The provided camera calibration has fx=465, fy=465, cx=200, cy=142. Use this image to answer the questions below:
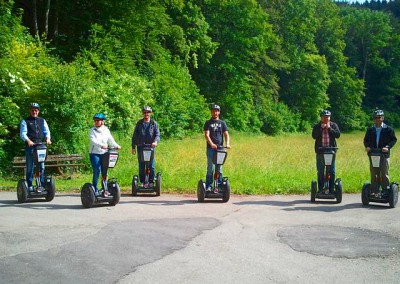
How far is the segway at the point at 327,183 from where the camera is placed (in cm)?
1057

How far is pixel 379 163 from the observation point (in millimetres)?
10250

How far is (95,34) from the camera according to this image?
1115 inches

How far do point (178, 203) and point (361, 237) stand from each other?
4449mm

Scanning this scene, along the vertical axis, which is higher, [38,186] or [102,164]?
[102,164]

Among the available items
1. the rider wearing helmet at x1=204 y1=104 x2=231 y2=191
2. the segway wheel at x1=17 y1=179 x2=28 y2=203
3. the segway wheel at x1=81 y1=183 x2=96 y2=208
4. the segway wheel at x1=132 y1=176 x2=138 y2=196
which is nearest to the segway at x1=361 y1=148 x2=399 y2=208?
the rider wearing helmet at x1=204 y1=104 x2=231 y2=191

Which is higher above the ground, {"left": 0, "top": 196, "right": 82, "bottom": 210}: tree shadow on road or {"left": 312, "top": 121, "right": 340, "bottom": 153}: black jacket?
{"left": 312, "top": 121, "right": 340, "bottom": 153}: black jacket

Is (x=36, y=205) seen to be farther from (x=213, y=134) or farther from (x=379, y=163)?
(x=379, y=163)

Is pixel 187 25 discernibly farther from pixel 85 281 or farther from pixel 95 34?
pixel 85 281

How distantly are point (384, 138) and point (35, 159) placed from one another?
25.6 ft

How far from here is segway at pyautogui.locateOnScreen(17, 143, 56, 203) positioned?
1030 cm

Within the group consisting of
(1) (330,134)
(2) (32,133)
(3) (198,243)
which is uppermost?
(2) (32,133)

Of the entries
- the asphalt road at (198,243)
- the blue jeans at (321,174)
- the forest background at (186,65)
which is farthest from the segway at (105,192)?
the forest background at (186,65)

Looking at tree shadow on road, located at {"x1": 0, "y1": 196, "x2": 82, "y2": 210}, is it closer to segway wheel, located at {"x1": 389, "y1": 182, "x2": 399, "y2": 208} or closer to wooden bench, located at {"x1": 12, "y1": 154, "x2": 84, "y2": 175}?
wooden bench, located at {"x1": 12, "y1": 154, "x2": 84, "y2": 175}

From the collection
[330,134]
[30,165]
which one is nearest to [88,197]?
[30,165]
